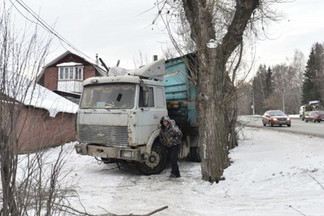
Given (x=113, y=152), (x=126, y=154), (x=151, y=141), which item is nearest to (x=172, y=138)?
(x=151, y=141)

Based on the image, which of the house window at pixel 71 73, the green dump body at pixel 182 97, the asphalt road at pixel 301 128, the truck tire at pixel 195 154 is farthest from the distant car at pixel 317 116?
the green dump body at pixel 182 97

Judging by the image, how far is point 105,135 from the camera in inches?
290

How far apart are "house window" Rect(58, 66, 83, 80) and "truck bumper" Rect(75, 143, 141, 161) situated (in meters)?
22.4

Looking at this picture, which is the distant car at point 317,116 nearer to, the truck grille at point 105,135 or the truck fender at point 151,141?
the truck fender at point 151,141

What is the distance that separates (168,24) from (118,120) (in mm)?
2754

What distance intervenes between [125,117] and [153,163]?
1581mm

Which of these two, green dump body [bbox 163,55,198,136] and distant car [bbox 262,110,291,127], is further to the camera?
distant car [bbox 262,110,291,127]

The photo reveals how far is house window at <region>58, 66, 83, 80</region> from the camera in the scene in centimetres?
2852

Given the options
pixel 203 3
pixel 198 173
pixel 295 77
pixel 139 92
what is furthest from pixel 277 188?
pixel 295 77

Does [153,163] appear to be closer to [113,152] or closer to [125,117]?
[113,152]

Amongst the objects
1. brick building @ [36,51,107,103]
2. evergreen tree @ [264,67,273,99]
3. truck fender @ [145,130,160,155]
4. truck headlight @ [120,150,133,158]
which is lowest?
truck headlight @ [120,150,133,158]

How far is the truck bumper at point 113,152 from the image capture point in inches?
275

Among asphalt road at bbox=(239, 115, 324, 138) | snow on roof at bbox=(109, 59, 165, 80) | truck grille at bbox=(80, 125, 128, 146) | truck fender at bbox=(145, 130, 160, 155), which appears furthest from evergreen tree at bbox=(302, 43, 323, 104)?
truck grille at bbox=(80, 125, 128, 146)

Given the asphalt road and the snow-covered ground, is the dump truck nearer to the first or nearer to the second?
the snow-covered ground
